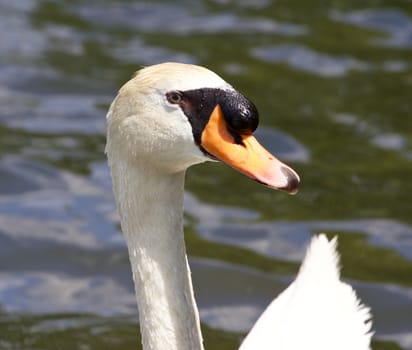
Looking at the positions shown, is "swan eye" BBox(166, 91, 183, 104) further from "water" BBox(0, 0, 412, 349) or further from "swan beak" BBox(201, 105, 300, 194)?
"water" BBox(0, 0, 412, 349)

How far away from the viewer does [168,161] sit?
4.09 meters

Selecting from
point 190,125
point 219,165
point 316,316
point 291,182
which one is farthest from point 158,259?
point 219,165

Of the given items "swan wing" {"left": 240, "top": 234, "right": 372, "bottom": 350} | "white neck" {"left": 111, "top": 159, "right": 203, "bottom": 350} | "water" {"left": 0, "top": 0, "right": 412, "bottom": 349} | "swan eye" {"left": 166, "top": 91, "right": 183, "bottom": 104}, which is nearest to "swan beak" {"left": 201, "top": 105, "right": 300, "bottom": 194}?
"swan eye" {"left": 166, "top": 91, "right": 183, "bottom": 104}

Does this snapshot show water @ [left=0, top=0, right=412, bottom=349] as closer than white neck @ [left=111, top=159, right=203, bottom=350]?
Answer: No

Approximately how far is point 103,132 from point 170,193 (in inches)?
193

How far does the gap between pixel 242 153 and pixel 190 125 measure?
0.19 meters

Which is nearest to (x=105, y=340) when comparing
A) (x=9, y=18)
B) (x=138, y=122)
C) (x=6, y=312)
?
(x=6, y=312)

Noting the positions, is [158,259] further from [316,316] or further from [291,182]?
[316,316]

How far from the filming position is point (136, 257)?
4.41 meters

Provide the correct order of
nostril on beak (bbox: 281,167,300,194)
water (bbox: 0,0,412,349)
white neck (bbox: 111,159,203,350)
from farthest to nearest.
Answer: water (bbox: 0,0,412,349)
white neck (bbox: 111,159,203,350)
nostril on beak (bbox: 281,167,300,194)

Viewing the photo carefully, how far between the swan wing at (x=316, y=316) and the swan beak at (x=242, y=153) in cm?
133

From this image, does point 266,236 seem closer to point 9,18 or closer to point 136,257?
point 136,257

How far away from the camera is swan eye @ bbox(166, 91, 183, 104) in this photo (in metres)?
4.01

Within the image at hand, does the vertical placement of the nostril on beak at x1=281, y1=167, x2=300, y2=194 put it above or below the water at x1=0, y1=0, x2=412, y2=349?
below
